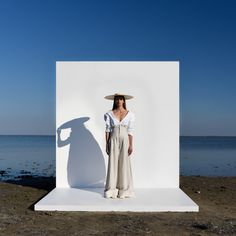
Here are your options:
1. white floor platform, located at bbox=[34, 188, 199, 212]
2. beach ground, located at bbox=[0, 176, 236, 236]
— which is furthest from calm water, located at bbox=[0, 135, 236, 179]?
beach ground, located at bbox=[0, 176, 236, 236]

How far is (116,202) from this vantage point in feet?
20.2

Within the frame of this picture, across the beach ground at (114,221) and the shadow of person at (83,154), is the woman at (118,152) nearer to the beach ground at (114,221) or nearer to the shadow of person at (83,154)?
the beach ground at (114,221)

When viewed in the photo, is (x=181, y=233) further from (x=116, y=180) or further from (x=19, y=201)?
(x=19, y=201)

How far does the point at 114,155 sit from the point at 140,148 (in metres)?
1.25

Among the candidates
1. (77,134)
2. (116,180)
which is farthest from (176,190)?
(77,134)

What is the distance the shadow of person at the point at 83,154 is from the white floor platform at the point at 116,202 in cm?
64

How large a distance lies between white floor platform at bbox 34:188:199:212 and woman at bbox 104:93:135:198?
6.9 inches

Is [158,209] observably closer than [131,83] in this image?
Yes

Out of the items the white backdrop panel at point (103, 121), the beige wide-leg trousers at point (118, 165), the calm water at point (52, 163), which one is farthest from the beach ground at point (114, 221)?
the calm water at point (52, 163)

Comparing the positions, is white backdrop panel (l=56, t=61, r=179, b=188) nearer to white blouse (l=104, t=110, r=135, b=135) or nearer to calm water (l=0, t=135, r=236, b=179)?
white blouse (l=104, t=110, r=135, b=135)

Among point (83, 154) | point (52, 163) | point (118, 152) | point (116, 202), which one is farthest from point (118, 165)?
point (52, 163)

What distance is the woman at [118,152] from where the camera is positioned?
648cm

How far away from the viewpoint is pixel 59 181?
25.2 ft

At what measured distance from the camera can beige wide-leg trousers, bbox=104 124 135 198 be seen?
255 inches
